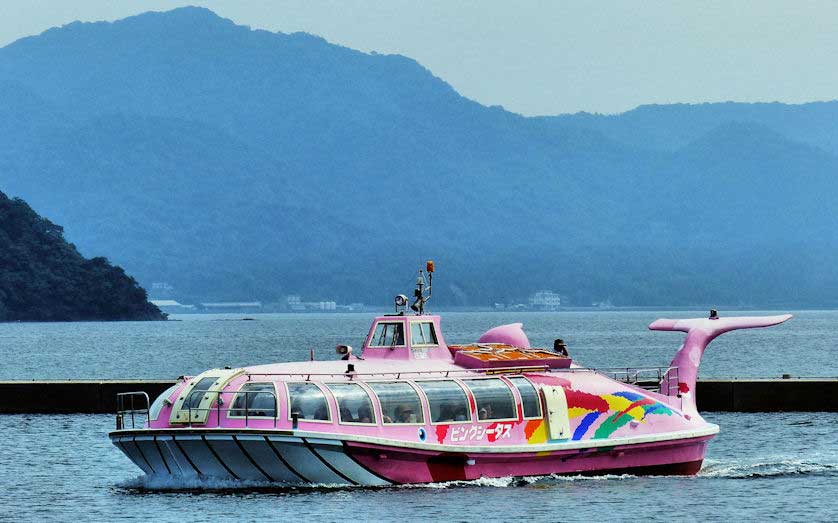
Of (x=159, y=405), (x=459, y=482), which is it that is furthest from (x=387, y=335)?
(x=159, y=405)

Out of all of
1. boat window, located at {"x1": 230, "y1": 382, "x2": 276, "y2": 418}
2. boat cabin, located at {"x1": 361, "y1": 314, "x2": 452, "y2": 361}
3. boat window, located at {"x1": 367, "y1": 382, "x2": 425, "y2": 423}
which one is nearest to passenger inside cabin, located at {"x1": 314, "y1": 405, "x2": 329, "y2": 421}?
boat window, located at {"x1": 230, "y1": 382, "x2": 276, "y2": 418}

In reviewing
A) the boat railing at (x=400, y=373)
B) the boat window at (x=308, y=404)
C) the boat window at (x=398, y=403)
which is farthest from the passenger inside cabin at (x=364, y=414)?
the boat railing at (x=400, y=373)

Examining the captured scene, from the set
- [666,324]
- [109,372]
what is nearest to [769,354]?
[109,372]

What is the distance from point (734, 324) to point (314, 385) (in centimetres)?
1442

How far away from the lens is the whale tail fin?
153 feet

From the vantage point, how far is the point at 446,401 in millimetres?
40625

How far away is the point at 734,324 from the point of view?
156 ft

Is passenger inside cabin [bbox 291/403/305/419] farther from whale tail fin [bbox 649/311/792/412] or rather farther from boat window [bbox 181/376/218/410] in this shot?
whale tail fin [bbox 649/311/792/412]

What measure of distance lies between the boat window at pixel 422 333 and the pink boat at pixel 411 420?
1.6 inches

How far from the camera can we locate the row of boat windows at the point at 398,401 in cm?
3897

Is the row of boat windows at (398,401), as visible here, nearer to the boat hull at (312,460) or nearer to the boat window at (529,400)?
the boat window at (529,400)

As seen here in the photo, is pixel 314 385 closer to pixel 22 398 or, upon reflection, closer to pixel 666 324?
pixel 666 324

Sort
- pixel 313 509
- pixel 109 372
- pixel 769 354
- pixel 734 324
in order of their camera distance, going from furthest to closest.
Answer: pixel 769 354
pixel 109 372
pixel 734 324
pixel 313 509

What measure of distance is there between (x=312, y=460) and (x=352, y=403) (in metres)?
1.70
